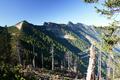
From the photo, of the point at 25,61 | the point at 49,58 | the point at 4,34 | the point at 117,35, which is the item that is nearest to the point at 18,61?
the point at 25,61

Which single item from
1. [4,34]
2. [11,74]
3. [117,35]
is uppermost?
[4,34]

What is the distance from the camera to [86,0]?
24656 mm

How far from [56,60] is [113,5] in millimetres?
161619

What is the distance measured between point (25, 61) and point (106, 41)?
117 meters

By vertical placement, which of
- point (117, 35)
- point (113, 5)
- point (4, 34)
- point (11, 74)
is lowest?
point (11, 74)

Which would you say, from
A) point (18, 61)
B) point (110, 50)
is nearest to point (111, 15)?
point (110, 50)

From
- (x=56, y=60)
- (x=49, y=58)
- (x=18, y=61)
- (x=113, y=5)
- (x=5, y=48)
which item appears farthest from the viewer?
(x=56, y=60)

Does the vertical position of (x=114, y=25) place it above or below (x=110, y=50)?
above

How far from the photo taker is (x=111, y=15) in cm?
2433

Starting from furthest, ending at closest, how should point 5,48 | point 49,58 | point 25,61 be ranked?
point 49,58 < point 25,61 < point 5,48

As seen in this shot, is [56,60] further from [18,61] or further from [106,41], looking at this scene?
[106,41]

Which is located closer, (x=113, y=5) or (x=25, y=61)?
(x=113, y=5)

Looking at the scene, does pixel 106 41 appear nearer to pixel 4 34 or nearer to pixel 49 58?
pixel 4 34

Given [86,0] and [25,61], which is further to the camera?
[25,61]
